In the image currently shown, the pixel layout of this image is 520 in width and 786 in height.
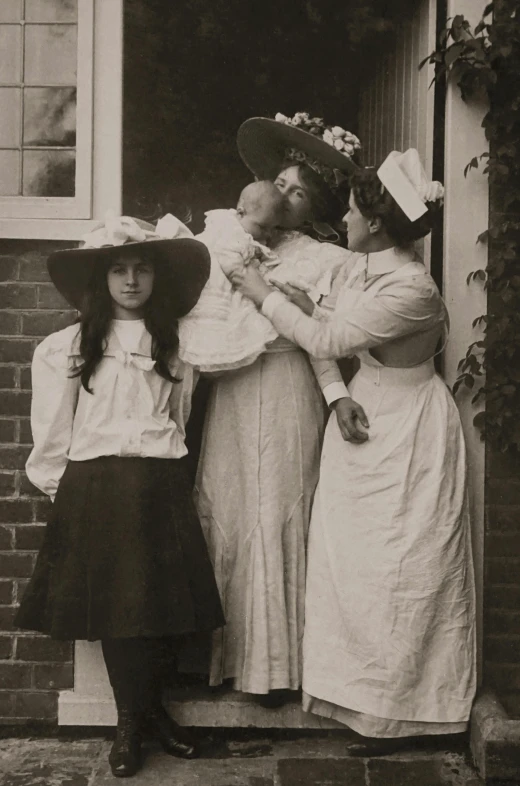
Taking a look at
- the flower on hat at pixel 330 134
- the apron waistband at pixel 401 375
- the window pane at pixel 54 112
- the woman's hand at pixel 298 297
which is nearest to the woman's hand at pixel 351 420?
the apron waistband at pixel 401 375

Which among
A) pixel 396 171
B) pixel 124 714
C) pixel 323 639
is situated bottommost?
pixel 124 714

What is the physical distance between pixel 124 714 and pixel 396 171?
240 centimetres

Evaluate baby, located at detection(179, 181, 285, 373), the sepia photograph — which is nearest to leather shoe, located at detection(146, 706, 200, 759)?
the sepia photograph

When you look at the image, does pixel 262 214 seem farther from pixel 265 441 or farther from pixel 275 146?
pixel 265 441

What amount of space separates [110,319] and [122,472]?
618mm

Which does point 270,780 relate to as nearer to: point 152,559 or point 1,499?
point 152,559

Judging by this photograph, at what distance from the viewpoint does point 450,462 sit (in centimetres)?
400

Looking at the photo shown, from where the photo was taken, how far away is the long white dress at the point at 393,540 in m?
3.89

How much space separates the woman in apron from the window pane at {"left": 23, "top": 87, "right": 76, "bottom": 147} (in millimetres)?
1109

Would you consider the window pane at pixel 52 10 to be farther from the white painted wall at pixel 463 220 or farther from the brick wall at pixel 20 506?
the white painted wall at pixel 463 220

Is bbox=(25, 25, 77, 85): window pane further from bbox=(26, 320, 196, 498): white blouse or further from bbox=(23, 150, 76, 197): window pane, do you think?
bbox=(26, 320, 196, 498): white blouse

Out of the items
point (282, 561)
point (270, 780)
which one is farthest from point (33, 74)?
point (270, 780)

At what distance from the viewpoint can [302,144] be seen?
4273 mm

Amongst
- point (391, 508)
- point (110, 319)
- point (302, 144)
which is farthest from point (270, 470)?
point (302, 144)
